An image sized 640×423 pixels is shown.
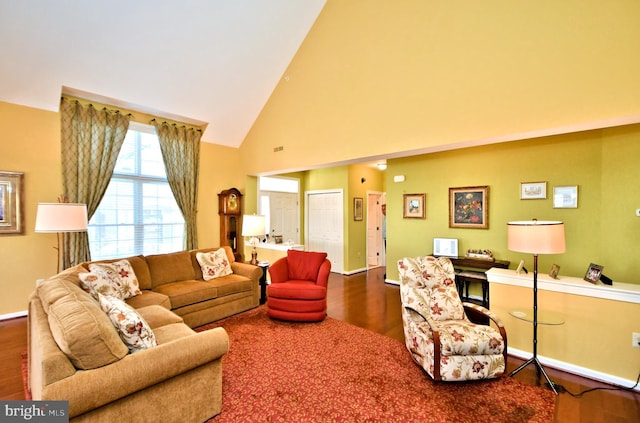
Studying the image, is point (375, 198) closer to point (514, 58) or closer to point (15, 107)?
point (514, 58)

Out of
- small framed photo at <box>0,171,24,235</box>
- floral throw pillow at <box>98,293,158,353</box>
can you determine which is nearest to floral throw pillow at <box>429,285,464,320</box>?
floral throw pillow at <box>98,293,158,353</box>

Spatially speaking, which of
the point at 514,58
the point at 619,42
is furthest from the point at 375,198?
the point at 619,42

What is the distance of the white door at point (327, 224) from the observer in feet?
22.7

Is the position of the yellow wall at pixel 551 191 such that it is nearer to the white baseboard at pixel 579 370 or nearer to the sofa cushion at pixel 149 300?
the white baseboard at pixel 579 370

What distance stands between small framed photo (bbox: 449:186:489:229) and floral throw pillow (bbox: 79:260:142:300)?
4.84 meters

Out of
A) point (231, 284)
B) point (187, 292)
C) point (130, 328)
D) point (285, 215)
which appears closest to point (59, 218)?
point (187, 292)

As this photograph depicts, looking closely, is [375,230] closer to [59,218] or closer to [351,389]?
[351,389]

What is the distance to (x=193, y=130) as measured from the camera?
5.56m

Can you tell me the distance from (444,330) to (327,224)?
187 inches

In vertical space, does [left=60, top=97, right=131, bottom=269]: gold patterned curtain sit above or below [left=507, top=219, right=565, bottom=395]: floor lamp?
above

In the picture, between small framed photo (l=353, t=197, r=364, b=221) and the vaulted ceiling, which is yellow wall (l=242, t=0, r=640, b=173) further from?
small framed photo (l=353, t=197, r=364, b=221)

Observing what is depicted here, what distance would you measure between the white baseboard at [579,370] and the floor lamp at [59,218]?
496 cm

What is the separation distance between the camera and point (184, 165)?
5.44 metres

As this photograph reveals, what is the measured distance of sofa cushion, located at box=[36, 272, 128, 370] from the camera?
5.06 feet
